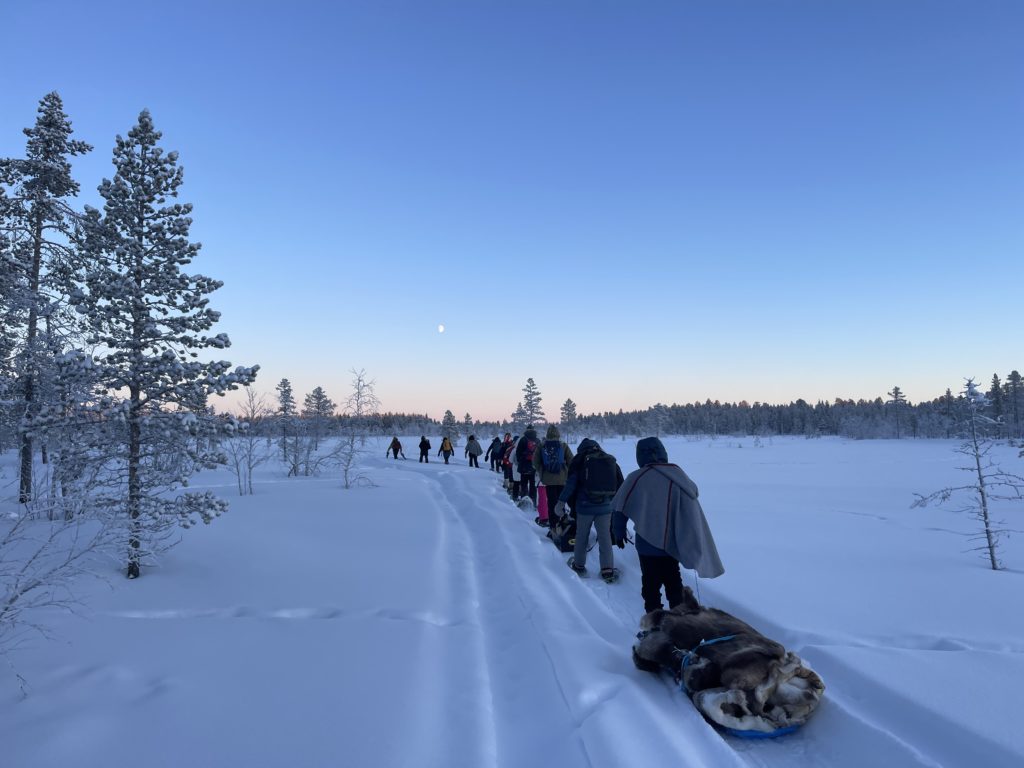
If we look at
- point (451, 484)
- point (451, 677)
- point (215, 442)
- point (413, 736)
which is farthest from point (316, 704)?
point (451, 484)

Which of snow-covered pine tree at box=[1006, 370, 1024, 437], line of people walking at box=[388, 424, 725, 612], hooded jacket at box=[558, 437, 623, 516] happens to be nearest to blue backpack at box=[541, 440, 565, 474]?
line of people walking at box=[388, 424, 725, 612]

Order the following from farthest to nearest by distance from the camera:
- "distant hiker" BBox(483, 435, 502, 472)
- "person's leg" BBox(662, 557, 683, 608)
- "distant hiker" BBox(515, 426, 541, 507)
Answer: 1. "distant hiker" BBox(483, 435, 502, 472)
2. "distant hiker" BBox(515, 426, 541, 507)
3. "person's leg" BBox(662, 557, 683, 608)

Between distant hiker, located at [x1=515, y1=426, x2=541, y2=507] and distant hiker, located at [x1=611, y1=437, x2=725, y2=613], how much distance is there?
6.77m

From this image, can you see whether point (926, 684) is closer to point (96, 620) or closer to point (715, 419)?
point (96, 620)

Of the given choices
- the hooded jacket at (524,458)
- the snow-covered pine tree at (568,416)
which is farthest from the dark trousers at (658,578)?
the snow-covered pine tree at (568,416)

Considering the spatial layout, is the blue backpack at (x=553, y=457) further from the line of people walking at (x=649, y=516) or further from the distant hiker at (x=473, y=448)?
the distant hiker at (x=473, y=448)

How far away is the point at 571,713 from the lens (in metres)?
3.44

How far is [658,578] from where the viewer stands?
17.0 feet

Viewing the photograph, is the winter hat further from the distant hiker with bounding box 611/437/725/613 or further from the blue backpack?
the blue backpack

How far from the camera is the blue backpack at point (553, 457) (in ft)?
32.9

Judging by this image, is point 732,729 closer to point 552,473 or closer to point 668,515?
point 668,515

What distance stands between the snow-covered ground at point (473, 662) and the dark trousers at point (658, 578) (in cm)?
40

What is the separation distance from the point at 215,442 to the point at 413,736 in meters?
5.33

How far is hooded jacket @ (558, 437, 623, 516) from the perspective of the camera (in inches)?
288
